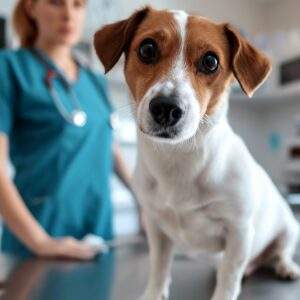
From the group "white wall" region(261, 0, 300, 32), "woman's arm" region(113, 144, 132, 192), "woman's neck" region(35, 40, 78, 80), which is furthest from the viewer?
"white wall" region(261, 0, 300, 32)

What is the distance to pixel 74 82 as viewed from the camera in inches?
45.5

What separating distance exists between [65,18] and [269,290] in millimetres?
707

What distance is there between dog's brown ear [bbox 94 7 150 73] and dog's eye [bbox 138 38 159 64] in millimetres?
41

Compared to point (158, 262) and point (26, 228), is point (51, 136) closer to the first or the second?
point (26, 228)

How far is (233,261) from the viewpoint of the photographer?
1.94 ft

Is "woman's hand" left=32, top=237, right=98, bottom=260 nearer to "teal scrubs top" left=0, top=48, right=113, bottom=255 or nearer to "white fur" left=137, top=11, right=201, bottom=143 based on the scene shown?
"teal scrubs top" left=0, top=48, right=113, bottom=255

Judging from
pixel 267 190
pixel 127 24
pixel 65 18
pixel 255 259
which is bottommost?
pixel 255 259

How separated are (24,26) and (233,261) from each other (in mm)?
839

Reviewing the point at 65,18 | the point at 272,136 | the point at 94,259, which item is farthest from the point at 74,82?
the point at 272,136

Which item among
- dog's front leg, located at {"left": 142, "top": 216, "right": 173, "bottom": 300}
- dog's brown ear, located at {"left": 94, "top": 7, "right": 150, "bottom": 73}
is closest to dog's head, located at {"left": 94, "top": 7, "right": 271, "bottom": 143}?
dog's brown ear, located at {"left": 94, "top": 7, "right": 150, "bottom": 73}

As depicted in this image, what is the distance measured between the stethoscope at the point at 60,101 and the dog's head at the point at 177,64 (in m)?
0.49

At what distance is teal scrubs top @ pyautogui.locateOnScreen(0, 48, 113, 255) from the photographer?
106 cm

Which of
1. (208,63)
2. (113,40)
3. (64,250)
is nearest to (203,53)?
(208,63)

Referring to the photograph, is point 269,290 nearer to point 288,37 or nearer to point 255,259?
point 255,259
